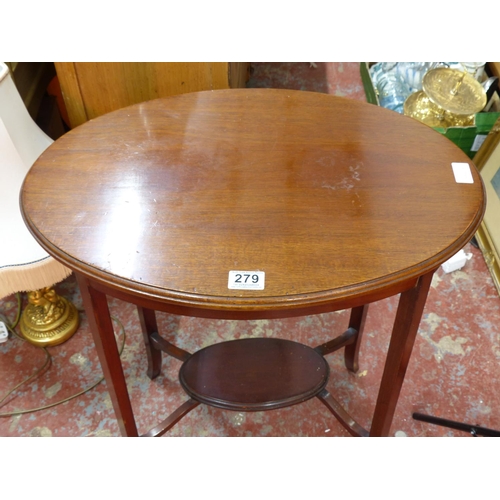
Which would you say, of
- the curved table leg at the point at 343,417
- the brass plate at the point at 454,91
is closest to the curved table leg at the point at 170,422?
the curved table leg at the point at 343,417

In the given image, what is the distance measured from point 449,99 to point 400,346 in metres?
1.45

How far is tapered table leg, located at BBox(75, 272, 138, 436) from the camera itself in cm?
103

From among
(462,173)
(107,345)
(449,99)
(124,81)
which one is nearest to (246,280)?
(107,345)

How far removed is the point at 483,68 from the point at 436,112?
0.41 metres

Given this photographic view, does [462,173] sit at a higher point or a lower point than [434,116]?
higher

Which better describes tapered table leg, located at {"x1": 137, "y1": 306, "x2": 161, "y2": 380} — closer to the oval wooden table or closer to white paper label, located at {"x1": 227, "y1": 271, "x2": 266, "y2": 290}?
the oval wooden table

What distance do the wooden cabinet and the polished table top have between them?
0.60m

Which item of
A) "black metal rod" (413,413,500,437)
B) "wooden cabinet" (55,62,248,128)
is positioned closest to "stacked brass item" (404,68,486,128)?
"wooden cabinet" (55,62,248,128)

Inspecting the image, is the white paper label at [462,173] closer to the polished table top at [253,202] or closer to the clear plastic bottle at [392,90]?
the polished table top at [253,202]

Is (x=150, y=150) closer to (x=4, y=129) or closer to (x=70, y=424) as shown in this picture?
(x=4, y=129)

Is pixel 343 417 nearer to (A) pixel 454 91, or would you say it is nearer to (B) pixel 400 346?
(B) pixel 400 346

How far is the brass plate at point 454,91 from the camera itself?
6.95 feet

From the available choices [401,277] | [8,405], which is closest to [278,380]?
[401,277]

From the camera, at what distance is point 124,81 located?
1872mm
